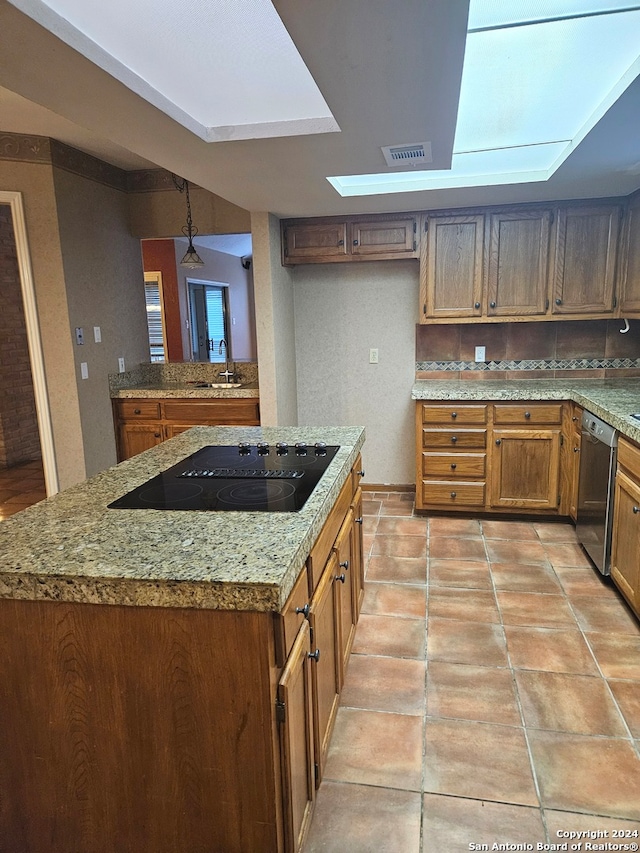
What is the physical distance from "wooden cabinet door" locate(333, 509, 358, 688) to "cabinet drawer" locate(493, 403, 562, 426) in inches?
72.8

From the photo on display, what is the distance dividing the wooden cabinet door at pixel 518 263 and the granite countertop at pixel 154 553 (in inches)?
102

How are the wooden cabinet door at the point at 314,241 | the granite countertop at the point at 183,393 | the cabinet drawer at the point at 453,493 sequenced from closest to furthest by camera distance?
the cabinet drawer at the point at 453,493 → the wooden cabinet door at the point at 314,241 → the granite countertop at the point at 183,393

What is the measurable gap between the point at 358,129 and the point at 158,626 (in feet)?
6.22

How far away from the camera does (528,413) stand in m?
3.68

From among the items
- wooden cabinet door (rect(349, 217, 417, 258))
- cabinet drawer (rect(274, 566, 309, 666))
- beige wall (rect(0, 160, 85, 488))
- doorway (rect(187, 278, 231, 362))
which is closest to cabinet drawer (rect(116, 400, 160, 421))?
beige wall (rect(0, 160, 85, 488))

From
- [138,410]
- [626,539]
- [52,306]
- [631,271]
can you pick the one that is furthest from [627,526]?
[52,306]

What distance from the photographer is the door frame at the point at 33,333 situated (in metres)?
3.51

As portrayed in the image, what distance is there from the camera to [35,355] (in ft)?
11.9

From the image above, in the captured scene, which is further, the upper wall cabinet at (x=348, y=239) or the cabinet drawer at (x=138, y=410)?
the cabinet drawer at (x=138, y=410)

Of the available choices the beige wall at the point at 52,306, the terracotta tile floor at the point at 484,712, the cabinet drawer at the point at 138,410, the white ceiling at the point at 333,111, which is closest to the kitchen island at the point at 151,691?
the terracotta tile floor at the point at 484,712

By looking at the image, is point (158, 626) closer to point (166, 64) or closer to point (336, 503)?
point (336, 503)

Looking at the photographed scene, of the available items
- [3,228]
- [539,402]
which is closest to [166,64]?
[539,402]

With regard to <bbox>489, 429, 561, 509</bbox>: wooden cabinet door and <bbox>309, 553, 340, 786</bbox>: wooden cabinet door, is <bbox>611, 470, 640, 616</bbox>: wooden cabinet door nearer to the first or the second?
<bbox>489, 429, 561, 509</bbox>: wooden cabinet door

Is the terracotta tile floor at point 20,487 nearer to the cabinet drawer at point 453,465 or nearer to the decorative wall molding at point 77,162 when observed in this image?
the decorative wall molding at point 77,162
